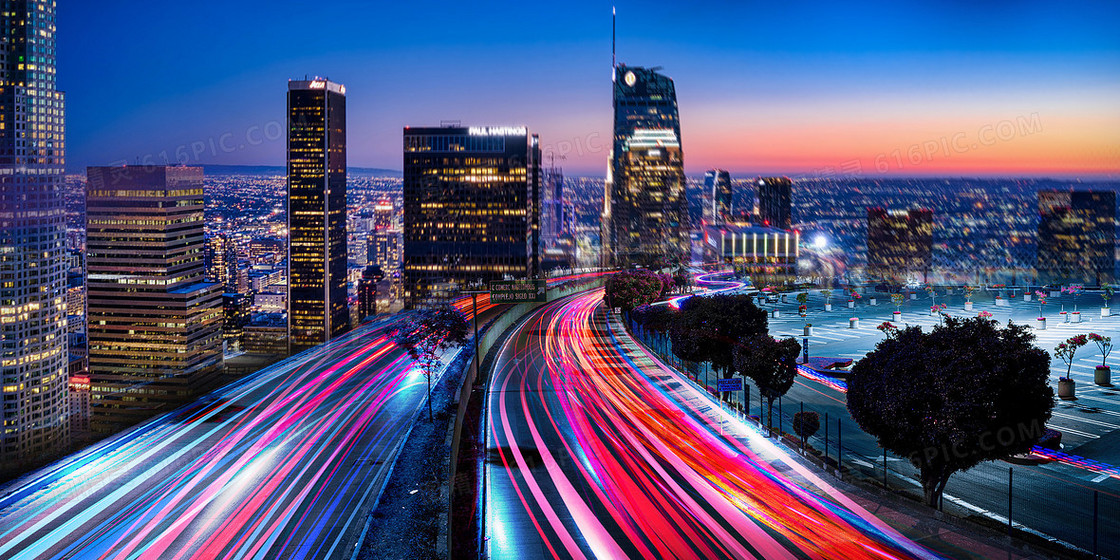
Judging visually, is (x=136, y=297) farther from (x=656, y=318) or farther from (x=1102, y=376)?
(x=1102, y=376)

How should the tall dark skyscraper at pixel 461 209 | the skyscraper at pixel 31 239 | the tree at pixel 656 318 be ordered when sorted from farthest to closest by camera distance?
the tall dark skyscraper at pixel 461 209 → the skyscraper at pixel 31 239 → the tree at pixel 656 318

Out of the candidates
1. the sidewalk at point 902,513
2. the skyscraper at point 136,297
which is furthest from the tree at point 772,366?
the skyscraper at point 136,297

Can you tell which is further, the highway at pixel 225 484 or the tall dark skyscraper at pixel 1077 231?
the tall dark skyscraper at pixel 1077 231

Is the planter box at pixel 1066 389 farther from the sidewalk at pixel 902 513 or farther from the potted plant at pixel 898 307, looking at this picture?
the potted plant at pixel 898 307

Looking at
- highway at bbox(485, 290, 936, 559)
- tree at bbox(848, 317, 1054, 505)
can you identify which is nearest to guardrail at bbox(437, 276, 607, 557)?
highway at bbox(485, 290, 936, 559)

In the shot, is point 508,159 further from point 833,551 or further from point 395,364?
point 833,551
